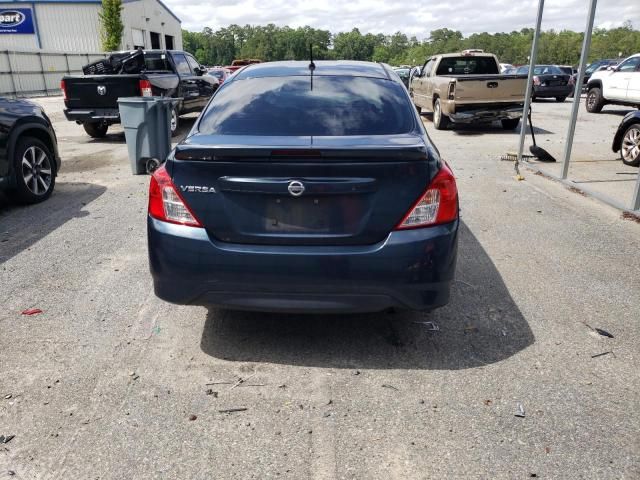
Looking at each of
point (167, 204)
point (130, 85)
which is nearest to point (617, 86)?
point (130, 85)

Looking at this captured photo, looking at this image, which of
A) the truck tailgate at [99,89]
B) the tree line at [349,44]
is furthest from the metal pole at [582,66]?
the tree line at [349,44]

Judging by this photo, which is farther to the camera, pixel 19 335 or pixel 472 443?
pixel 19 335

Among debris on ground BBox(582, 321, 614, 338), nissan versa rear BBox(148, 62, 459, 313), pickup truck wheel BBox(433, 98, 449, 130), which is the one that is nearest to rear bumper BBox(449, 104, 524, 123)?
pickup truck wheel BBox(433, 98, 449, 130)

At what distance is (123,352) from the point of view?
3.54 m

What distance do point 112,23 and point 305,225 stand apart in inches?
1610

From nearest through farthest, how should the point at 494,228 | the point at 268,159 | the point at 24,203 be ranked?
the point at 268,159 < the point at 494,228 < the point at 24,203

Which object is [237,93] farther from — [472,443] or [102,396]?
[472,443]

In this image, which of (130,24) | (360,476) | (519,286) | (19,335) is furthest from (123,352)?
(130,24)

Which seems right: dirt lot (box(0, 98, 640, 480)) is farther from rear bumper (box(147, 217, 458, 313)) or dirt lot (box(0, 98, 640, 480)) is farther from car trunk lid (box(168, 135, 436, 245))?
car trunk lid (box(168, 135, 436, 245))

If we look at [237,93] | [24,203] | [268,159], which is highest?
[237,93]

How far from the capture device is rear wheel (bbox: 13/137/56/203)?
6.82 meters

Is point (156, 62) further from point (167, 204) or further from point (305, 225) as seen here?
point (305, 225)

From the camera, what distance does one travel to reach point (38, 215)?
6.70 meters

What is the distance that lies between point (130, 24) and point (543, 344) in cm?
4721
